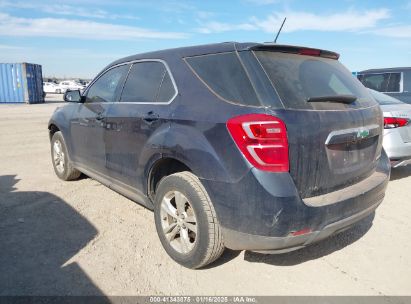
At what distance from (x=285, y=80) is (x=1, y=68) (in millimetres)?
Answer: 28060

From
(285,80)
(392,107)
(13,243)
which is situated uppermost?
(285,80)

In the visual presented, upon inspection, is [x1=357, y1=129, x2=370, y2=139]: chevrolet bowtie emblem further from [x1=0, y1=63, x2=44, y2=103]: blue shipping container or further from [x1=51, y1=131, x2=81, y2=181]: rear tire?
[x1=0, y1=63, x2=44, y2=103]: blue shipping container

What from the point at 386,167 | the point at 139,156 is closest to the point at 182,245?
the point at 139,156

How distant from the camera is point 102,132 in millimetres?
3963

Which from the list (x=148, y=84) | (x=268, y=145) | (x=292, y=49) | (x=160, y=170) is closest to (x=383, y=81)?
(x=292, y=49)

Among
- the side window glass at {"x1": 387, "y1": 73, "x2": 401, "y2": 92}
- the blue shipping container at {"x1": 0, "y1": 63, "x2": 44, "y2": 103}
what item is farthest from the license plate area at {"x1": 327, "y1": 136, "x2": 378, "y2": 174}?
the blue shipping container at {"x1": 0, "y1": 63, "x2": 44, "y2": 103}

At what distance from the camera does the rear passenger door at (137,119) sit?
10.2ft

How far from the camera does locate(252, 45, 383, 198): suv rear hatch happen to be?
2383 mm

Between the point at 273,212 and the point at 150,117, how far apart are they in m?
1.45

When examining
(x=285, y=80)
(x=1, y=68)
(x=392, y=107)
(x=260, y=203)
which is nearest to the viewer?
(x=260, y=203)

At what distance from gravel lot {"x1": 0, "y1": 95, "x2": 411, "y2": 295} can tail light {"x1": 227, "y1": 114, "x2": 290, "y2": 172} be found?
1.03m

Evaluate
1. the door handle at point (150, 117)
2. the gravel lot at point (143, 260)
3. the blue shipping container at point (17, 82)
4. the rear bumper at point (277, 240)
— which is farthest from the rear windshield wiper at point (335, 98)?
the blue shipping container at point (17, 82)

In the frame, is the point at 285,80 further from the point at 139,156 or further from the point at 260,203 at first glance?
the point at 139,156

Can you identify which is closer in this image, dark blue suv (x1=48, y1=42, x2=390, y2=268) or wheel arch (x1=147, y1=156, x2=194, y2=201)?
dark blue suv (x1=48, y1=42, x2=390, y2=268)
